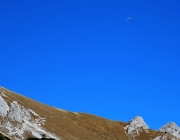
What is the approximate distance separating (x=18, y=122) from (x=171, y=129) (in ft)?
315

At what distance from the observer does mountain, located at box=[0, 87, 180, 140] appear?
368 feet

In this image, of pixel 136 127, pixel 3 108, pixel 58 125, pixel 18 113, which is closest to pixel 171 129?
pixel 136 127

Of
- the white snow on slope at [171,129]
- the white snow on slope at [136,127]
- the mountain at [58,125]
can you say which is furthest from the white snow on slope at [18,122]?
the white snow on slope at [171,129]

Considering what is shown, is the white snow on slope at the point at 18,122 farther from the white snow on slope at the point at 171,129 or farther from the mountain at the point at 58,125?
the white snow on slope at the point at 171,129

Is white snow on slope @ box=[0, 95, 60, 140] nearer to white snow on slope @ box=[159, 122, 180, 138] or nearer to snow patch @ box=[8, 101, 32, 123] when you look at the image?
snow patch @ box=[8, 101, 32, 123]

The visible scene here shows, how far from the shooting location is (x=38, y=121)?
12812cm

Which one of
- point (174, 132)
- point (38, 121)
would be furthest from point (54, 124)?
point (174, 132)

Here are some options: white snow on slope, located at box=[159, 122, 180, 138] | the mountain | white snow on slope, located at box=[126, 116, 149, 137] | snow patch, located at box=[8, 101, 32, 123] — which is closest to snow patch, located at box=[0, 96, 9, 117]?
the mountain

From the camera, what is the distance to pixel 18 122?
379ft

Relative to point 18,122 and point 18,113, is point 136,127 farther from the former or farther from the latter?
point 18,122

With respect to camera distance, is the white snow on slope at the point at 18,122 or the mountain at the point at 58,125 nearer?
the white snow on slope at the point at 18,122

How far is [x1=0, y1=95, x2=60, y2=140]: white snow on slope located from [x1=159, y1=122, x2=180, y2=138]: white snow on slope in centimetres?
7931

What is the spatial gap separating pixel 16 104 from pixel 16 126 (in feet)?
49.7

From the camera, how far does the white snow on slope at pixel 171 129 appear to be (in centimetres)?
18345
